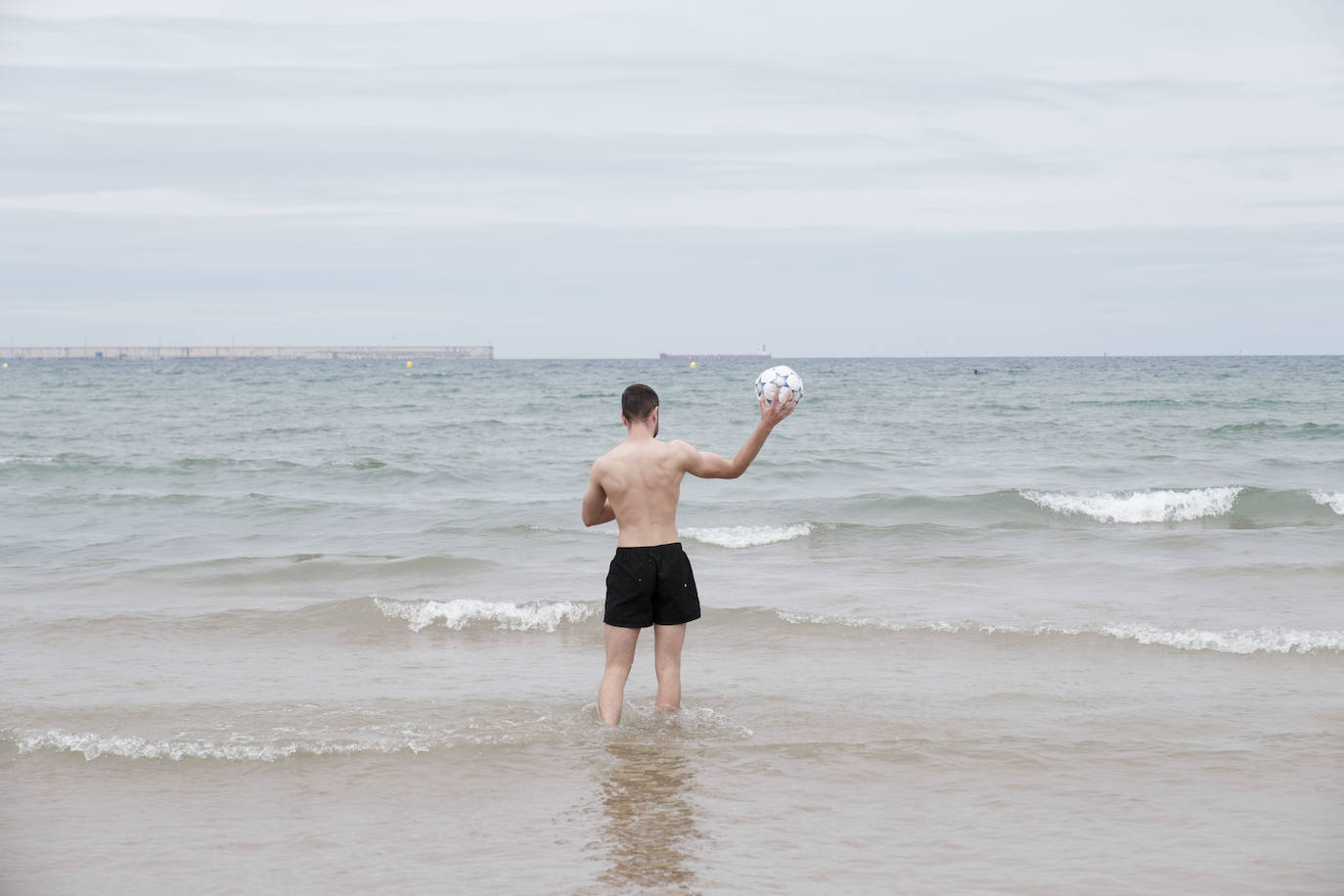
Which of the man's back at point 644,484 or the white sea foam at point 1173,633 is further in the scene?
the white sea foam at point 1173,633

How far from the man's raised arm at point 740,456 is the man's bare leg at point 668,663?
32.9 inches

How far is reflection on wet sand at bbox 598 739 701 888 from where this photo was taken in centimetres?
439

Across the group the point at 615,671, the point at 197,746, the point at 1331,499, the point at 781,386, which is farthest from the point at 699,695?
the point at 1331,499

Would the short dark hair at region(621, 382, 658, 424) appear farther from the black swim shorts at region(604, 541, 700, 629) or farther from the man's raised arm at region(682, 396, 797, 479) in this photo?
the black swim shorts at region(604, 541, 700, 629)

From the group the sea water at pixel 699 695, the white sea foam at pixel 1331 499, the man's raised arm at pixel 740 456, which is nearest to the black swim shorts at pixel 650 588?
the man's raised arm at pixel 740 456

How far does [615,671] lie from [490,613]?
3.09 metres

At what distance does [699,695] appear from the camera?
6953mm

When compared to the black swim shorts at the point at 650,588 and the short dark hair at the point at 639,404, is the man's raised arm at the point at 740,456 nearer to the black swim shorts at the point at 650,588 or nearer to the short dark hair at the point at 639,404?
the short dark hair at the point at 639,404

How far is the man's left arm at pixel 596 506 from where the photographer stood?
235 inches

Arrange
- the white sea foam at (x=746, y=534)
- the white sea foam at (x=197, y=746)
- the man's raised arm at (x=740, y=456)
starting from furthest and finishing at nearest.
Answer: the white sea foam at (x=746, y=534) < the white sea foam at (x=197, y=746) < the man's raised arm at (x=740, y=456)

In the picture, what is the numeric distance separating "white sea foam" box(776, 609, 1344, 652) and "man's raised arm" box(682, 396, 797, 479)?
10.3 feet

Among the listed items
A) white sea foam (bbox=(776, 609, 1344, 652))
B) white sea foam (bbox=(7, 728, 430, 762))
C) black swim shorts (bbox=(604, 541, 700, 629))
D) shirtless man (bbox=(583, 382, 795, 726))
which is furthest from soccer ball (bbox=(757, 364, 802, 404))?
white sea foam (bbox=(776, 609, 1344, 652))

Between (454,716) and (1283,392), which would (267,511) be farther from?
(1283,392)

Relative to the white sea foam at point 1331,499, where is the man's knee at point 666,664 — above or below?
below
